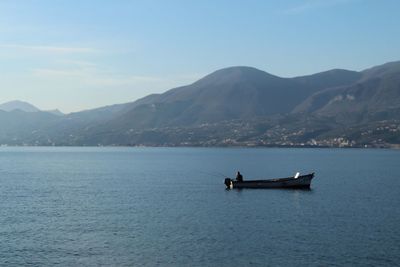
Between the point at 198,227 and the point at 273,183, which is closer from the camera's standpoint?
the point at 198,227

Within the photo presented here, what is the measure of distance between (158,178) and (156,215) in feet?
256

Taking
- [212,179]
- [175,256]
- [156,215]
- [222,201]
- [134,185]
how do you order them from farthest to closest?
[212,179] < [134,185] < [222,201] < [156,215] < [175,256]

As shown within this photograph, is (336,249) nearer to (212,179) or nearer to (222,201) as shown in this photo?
(222,201)

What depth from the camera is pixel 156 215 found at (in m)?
85.8

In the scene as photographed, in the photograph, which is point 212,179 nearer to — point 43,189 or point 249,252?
point 43,189

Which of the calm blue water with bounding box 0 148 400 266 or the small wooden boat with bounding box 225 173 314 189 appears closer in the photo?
the calm blue water with bounding box 0 148 400 266

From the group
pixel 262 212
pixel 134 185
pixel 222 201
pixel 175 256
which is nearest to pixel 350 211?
pixel 262 212

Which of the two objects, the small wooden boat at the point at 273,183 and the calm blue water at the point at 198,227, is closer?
the calm blue water at the point at 198,227

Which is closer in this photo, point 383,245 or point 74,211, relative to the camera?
point 383,245

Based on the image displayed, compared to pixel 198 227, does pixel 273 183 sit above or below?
above

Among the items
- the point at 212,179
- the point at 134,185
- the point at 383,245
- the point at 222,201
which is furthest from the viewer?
the point at 212,179

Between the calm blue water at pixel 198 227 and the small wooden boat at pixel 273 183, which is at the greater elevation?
the small wooden boat at pixel 273 183

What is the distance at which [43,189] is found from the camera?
128 metres

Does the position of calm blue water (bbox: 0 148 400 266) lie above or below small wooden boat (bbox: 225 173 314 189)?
below
